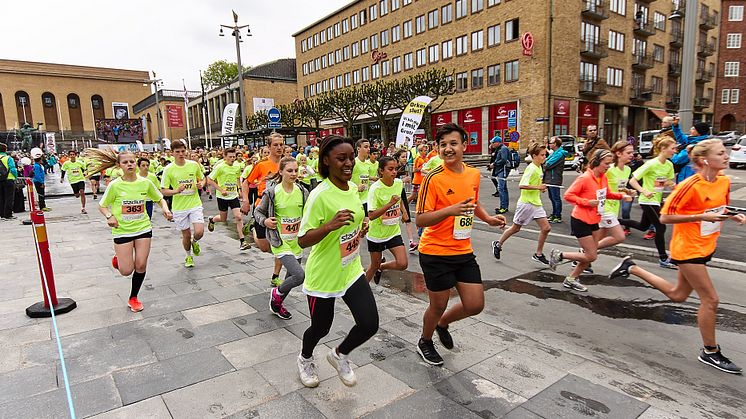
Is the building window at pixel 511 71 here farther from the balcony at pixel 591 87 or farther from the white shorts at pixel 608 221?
the white shorts at pixel 608 221

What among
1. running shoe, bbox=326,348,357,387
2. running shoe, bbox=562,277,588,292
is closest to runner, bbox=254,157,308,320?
running shoe, bbox=326,348,357,387

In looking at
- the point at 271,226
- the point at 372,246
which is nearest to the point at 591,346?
the point at 372,246

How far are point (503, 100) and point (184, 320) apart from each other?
3393 centimetres

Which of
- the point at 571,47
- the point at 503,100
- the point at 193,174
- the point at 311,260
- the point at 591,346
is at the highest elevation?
the point at 571,47

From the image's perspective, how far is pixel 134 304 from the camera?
5172 millimetres

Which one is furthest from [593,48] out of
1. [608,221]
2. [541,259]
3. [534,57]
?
[608,221]

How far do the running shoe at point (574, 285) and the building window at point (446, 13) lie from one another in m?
37.6

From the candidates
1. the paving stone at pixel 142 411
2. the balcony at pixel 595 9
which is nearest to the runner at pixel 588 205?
the paving stone at pixel 142 411

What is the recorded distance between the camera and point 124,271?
5.14m

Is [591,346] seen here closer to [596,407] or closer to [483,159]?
[596,407]

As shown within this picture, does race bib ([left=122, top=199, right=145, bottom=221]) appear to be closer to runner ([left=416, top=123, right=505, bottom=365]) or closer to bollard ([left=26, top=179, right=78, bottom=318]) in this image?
bollard ([left=26, top=179, right=78, bottom=318])

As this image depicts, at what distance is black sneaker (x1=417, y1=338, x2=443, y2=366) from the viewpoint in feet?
12.0

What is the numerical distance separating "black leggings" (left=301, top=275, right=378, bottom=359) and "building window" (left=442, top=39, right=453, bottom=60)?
1543 inches

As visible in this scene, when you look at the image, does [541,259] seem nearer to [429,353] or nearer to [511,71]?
[429,353]
